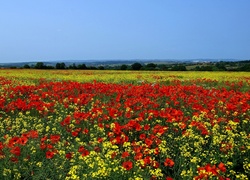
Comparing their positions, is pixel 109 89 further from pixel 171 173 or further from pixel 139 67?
pixel 139 67

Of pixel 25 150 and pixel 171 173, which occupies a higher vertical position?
pixel 25 150

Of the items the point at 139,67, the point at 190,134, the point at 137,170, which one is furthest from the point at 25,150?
the point at 139,67

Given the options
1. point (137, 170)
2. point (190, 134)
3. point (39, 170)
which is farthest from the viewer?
point (190, 134)

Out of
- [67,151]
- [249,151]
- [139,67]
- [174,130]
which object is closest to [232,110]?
[174,130]

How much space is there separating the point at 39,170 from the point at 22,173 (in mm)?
474

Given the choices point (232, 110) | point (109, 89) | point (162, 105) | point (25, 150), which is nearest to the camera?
point (25, 150)

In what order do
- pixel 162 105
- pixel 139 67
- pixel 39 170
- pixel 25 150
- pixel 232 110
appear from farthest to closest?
pixel 139 67 < pixel 162 105 < pixel 232 110 < pixel 25 150 < pixel 39 170

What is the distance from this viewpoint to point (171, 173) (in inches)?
235

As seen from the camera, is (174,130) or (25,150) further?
(174,130)

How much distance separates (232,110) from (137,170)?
463 cm

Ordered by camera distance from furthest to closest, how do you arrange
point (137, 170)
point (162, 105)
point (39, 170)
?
1. point (162, 105)
2. point (39, 170)
3. point (137, 170)

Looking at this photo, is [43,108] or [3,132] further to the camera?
[43,108]

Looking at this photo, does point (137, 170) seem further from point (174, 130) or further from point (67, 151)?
point (174, 130)

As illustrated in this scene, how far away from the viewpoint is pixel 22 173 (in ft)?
18.1
